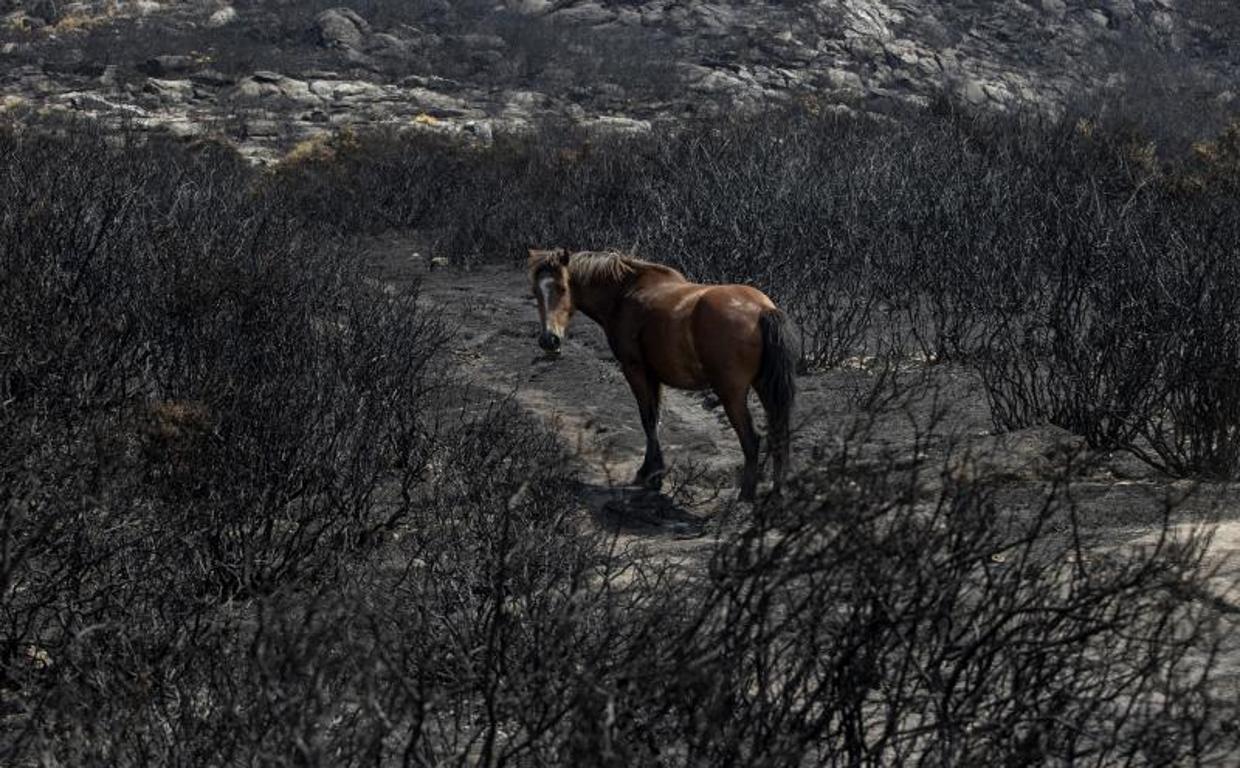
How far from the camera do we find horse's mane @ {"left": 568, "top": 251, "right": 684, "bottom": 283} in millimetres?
6840

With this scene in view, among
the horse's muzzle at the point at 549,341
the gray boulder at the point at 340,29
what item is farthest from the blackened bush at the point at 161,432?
the gray boulder at the point at 340,29

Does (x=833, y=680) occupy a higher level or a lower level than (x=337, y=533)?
higher

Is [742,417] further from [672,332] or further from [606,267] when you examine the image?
[606,267]

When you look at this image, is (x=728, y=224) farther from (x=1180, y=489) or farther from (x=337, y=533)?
(x=337, y=533)

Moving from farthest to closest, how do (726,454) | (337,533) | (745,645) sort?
(726,454)
(337,533)
(745,645)

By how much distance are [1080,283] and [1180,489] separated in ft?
9.27

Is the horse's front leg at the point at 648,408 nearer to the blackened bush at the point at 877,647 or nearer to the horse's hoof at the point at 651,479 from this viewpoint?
the horse's hoof at the point at 651,479

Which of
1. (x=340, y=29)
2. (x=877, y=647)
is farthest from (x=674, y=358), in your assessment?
(x=340, y=29)

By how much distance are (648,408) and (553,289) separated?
0.93m

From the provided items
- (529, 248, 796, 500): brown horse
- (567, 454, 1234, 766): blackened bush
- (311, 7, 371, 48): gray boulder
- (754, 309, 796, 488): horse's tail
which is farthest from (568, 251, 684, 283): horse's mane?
(311, 7, 371, 48): gray boulder

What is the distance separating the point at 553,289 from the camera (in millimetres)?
6859

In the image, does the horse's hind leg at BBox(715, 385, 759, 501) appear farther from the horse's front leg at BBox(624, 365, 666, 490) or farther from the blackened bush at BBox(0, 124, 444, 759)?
the blackened bush at BBox(0, 124, 444, 759)

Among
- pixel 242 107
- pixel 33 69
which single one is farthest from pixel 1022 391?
pixel 33 69

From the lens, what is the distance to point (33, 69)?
27.8 metres
